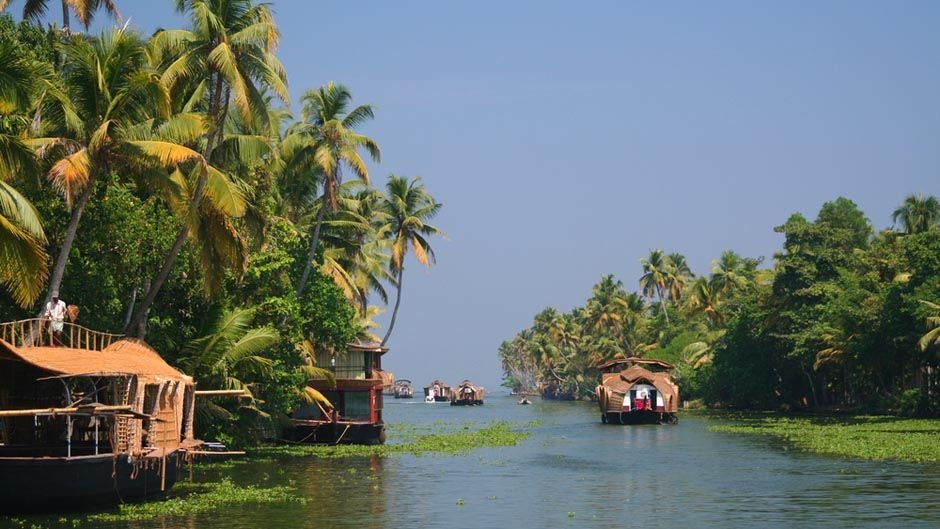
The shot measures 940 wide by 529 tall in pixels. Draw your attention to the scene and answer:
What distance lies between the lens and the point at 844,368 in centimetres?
7206

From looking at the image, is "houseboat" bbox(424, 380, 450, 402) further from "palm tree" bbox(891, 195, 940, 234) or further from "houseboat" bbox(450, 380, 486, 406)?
"palm tree" bbox(891, 195, 940, 234)

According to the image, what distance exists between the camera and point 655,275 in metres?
126

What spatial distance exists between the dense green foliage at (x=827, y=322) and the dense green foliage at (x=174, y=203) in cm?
3176

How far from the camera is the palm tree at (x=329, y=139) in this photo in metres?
48.5

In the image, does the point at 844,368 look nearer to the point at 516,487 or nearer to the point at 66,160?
the point at 516,487

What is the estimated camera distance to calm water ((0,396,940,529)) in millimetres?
25297

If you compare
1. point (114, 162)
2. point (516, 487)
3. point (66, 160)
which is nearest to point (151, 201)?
point (114, 162)

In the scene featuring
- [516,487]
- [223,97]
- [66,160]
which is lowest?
[516,487]

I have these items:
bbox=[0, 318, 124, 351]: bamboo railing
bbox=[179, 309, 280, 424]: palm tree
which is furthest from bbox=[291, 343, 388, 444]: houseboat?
bbox=[0, 318, 124, 351]: bamboo railing

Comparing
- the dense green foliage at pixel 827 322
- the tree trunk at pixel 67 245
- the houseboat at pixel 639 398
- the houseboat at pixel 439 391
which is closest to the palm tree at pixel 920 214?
the dense green foliage at pixel 827 322

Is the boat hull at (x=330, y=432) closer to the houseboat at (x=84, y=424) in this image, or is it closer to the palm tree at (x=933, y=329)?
the houseboat at (x=84, y=424)

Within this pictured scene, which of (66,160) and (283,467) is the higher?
(66,160)

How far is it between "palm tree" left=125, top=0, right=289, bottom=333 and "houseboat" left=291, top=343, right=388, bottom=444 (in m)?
13.9

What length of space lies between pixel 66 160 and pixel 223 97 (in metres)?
12.3
